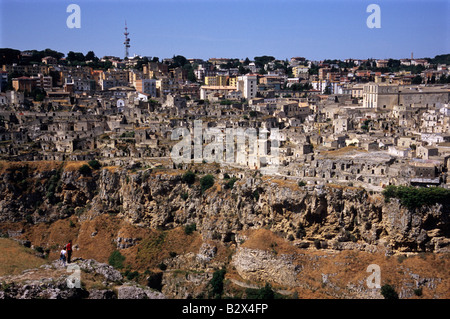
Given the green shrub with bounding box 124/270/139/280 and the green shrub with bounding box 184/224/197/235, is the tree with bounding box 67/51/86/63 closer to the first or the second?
the green shrub with bounding box 184/224/197/235

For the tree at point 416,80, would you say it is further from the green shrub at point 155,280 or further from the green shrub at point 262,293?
the green shrub at point 155,280

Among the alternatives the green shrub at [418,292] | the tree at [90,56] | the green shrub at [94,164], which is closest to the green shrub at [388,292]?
the green shrub at [418,292]

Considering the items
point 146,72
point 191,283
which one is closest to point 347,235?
point 191,283

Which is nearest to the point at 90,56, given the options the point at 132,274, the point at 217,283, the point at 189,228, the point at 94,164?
the point at 94,164

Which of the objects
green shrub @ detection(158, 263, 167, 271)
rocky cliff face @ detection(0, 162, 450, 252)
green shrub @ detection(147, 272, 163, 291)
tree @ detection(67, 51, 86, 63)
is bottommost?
green shrub @ detection(147, 272, 163, 291)

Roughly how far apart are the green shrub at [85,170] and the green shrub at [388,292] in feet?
65.0

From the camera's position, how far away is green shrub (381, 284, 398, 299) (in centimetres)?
2330

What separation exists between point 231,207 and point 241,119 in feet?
49.5

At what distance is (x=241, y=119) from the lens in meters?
43.0

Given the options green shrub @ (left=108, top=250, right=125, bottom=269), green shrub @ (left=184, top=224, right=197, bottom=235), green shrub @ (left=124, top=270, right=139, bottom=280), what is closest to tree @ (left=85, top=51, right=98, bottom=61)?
green shrub @ (left=108, top=250, right=125, bottom=269)

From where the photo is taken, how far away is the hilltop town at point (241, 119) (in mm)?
28891

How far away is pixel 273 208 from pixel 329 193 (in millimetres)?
3312

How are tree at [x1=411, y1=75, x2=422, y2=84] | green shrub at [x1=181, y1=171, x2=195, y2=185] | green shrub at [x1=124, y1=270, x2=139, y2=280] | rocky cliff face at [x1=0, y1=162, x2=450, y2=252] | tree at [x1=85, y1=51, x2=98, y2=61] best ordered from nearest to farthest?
rocky cliff face at [x1=0, y1=162, x2=450, y2=252] < green shrub at [x1=124, y1=270, x2=139, y2=280] < green shrub at [x1=181, y1=171, x2=195, y2=185] < tree at [x1=411, y1=75, x2=422, y2=84] < tree at [x1=85, y1=51, x2=98, y2=61]

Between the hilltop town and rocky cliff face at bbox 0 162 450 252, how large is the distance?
150 cm
